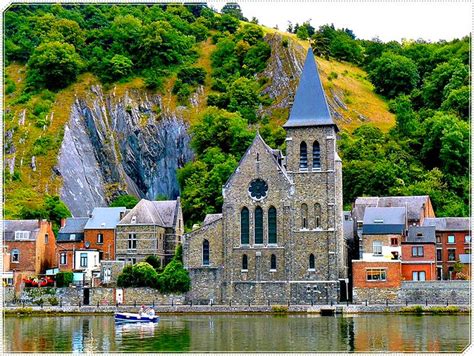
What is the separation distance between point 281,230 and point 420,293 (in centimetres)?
1143

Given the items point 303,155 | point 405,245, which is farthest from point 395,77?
point 405,245

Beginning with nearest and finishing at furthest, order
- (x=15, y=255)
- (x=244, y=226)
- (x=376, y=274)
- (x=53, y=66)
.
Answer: (x=376, y=274) → (x=244, y=226) → (x=15, y=255) → (x=53, y=66)

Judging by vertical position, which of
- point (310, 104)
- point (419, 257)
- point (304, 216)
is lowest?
point (419, 257)

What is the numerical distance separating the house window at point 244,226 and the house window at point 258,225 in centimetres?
69

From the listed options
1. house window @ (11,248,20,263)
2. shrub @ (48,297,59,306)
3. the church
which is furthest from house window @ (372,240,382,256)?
house window @ (11,248,20,263)

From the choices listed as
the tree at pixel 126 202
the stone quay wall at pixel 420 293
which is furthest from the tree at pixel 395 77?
the stone quay wall at pixel 420 293

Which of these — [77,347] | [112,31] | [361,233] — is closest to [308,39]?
[112,31]

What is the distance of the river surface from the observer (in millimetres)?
41688

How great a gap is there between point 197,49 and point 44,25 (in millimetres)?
22276

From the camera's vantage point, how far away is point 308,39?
5162 inches

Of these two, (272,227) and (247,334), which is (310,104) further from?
(247,334)

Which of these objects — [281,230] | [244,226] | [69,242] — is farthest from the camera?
[69,242]

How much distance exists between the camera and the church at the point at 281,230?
67.8 metres

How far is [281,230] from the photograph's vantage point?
68.7 meters
